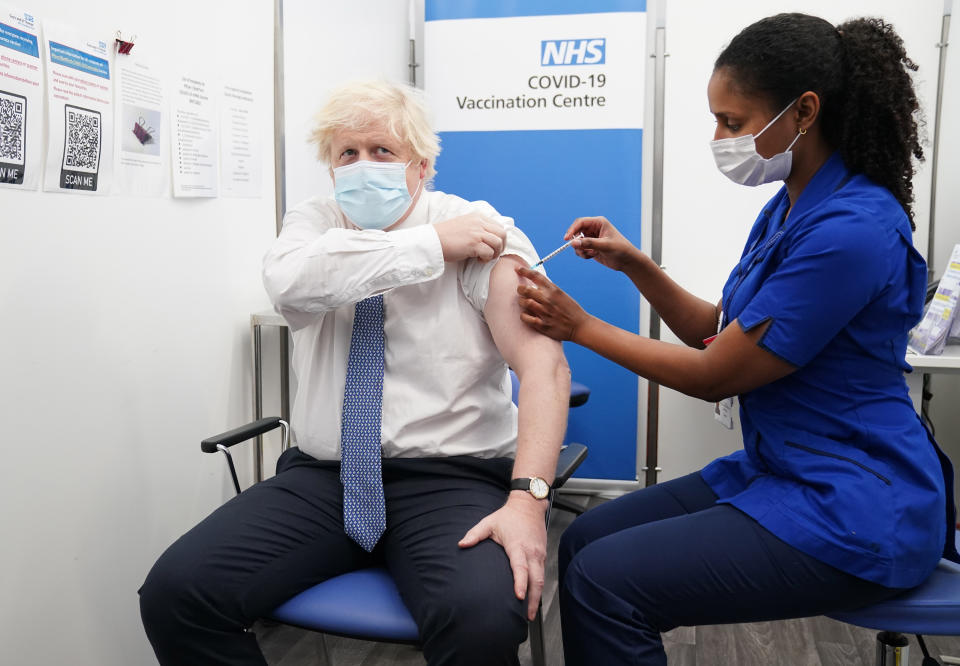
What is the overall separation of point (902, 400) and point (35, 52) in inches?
65.6

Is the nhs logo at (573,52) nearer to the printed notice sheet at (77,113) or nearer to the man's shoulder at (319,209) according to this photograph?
the man's shoulder at (319,209)

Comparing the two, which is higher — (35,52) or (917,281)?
(35,52)

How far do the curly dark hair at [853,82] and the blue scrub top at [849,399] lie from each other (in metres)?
0.05

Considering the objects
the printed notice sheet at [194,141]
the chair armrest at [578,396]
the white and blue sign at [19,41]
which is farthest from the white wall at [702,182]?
the white and blue sign at [19,41]

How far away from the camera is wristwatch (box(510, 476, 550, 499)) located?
50.8 inches

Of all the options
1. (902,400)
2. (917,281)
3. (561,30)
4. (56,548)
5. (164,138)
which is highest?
(561,30)

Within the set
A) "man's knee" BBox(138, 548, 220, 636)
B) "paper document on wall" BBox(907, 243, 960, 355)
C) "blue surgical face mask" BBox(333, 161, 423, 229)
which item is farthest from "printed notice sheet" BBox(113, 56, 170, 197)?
"paper document on wall" BBox(907, 243, 960, 355)

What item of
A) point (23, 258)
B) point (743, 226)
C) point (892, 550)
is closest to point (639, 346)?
point (892, 550)

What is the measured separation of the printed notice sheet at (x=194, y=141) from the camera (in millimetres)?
1908

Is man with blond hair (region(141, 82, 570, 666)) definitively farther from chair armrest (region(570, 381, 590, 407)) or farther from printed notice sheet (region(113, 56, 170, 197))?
chair armrest (region(570, 381, 590, 407))

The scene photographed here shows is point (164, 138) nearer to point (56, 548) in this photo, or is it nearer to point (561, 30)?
point (56, 548)

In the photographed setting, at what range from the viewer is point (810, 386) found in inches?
48.1

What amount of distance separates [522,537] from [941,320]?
68.4 inches

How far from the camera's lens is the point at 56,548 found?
1592 mm
